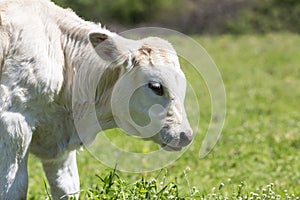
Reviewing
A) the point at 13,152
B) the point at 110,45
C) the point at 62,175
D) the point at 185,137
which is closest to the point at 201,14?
the point at 62,175

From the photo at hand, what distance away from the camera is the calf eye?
18.6 feet

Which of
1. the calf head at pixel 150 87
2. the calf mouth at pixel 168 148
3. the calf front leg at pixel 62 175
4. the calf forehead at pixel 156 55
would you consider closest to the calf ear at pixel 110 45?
the calf head at pixel 150 87

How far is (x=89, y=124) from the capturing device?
5957mm

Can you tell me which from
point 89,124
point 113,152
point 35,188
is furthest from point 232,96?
point 89,124

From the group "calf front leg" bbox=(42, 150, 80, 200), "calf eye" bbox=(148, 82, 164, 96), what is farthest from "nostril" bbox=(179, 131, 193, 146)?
"calf front leg" bbox=(42, 150, 80, 200)

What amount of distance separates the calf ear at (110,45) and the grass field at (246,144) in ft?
3.17

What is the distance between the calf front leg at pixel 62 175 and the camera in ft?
20.3

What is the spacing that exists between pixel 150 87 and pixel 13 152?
3.84 feet

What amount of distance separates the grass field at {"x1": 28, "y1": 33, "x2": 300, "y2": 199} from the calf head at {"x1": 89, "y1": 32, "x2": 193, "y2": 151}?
0.35 meters

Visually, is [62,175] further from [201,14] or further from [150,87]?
[201,14]

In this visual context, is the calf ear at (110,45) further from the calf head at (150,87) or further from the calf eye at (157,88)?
the calf eye at (157,88)

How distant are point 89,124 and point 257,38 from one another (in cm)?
1918

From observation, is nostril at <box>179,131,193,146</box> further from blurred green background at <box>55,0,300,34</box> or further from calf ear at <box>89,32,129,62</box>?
blurred green background at <box>55,0,300,34</box>

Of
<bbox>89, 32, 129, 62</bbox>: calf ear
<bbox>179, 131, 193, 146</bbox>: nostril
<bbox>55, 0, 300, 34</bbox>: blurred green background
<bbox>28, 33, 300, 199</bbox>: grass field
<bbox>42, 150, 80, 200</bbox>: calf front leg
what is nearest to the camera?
Result: <bbox>179, 131, 193, 146</bbox>: nostril
